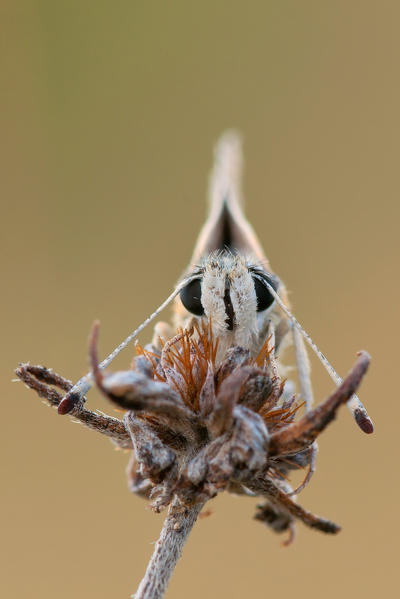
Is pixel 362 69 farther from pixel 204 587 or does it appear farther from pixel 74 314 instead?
pixel 204 587

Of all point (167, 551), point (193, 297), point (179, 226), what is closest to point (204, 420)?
point (167, 551)

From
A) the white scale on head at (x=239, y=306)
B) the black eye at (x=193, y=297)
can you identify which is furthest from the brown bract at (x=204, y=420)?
the black eye at (x=193, y=297)

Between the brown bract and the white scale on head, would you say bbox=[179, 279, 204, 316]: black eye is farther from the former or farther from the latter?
the brown bract

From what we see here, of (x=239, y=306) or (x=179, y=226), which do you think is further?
(x=179, y=226)

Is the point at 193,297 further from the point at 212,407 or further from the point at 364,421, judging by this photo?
the point at 364,421

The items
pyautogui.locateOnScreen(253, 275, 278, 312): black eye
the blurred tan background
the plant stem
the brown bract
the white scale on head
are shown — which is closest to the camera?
the brown bract

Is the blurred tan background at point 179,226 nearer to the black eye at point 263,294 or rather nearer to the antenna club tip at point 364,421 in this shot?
the black eye at point 263,294

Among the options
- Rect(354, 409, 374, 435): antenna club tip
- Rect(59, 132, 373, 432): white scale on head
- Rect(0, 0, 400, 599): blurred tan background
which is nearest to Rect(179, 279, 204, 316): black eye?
Rect(59, 132, 373, 432): white scale on head
